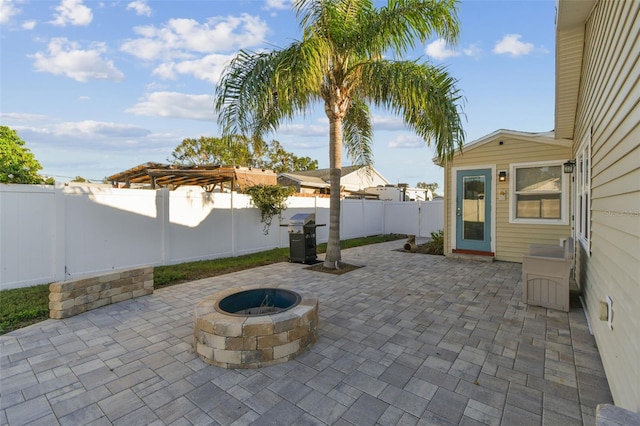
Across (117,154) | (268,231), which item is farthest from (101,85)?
(117,154)

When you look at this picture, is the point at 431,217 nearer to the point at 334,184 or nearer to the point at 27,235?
the point at 334,184

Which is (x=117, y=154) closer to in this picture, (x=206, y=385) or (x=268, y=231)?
(x=268, y=231)

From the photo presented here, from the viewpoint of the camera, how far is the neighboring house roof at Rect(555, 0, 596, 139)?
3.25m

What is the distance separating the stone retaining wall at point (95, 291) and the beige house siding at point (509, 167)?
743 centimetres

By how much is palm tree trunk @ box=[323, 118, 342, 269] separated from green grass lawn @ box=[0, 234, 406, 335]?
1660 millimetres

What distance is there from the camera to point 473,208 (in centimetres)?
763

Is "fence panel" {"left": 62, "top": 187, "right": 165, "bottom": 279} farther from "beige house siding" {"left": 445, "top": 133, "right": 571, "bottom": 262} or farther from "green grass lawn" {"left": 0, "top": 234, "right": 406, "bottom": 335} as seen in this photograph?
"beige house siding" {"left": 445, "top": 133, "right": 571, "bottom": 262}

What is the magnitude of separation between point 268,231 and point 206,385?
6992 millimetres

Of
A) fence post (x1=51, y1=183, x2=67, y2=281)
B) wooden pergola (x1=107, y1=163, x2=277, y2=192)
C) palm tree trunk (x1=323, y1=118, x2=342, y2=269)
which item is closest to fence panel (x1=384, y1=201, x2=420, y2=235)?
wooden pergola (x1=107, y1=163, x2=277, y2=192)

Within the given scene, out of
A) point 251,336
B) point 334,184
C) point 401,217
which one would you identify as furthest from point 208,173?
point 401,217

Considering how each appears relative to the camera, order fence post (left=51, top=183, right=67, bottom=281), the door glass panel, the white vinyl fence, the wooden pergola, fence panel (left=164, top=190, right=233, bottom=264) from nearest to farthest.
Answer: the white vinyl fence, fence post (left=51, top=183, right=67, bottom=281), fence panel (left=164, top=190, right=233, bottom=264), the door glass panel, the wooden pergola

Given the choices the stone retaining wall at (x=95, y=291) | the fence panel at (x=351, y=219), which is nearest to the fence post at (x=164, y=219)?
the stone retaining wall at (x=95, y=291)

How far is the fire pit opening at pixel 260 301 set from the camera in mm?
3436

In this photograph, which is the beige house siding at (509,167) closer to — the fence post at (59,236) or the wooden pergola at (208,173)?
the wooden pergola at (208,173)
